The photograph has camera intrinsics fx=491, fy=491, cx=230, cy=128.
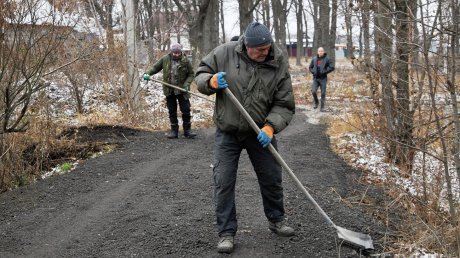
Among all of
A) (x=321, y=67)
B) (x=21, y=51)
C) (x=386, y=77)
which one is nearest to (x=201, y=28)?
(x=321, y=67)

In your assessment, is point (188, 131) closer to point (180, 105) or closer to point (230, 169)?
point (180, 105)

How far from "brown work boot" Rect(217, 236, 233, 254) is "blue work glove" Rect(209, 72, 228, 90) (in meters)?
1.28

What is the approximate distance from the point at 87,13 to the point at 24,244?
841 cm

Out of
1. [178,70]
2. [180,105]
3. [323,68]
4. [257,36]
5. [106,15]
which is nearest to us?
[257,36]

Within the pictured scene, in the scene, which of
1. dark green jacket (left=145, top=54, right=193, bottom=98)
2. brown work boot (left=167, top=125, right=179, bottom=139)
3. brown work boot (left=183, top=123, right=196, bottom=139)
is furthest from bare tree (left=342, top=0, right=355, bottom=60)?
brown work boot (left=167, top=125, right=179, bottom=139)

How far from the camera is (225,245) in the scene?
4070 millimetres

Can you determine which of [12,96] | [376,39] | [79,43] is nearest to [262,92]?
[376,39]

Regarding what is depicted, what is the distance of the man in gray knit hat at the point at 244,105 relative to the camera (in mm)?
3963

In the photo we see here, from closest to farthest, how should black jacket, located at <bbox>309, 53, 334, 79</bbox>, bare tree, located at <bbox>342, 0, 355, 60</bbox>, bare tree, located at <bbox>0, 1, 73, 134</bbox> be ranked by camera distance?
bare tree, located at <bbox>0, 1, 73, 134</bbox>, bare tree, located at <bbox>342, 0, 355, 60</bbox>, black jacket, located at <bbox>309, 53, 334, 79</bbox>

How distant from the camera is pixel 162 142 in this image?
9648 mm

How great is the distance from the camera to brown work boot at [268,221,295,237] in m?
4.41

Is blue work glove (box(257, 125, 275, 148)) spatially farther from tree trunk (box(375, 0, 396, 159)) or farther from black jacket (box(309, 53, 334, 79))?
black jacket (box(309, 53, 334, 79))

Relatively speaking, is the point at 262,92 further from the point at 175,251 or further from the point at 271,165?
the point at 175,251

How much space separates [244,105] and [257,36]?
1.87 ft
